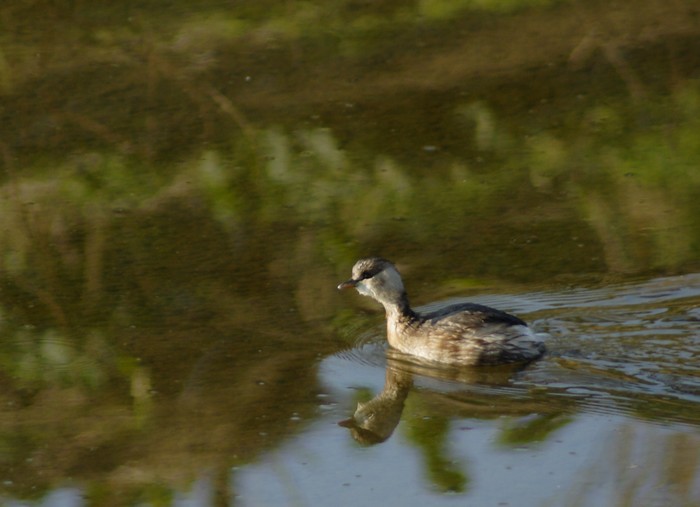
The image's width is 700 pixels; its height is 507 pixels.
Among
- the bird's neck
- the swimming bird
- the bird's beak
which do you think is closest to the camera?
the swimming bird

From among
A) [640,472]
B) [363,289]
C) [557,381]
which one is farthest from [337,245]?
[640,472]

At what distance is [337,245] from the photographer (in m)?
9.02

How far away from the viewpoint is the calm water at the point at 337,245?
6371 millimetres

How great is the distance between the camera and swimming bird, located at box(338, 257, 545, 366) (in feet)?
24.5

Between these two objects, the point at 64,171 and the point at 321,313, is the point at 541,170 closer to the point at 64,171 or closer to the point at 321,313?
the point at 321,313

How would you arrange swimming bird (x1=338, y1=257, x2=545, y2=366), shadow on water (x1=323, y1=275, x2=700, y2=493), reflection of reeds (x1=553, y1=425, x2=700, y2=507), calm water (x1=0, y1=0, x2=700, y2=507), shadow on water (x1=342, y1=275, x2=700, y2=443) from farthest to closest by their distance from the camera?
swimming bird (x1=338, y1=257, x2=545, y2=366) → shadow on water (x1=342, y1=275, x2=700, y2=443) → shadow on water (x1=323, y1=275, x2=700, y2=493) → calm water (x1=0, y1=0, x2=700, y2=507) → reflection of reeds (x1=553, y1=425, x2=700, y2=507)

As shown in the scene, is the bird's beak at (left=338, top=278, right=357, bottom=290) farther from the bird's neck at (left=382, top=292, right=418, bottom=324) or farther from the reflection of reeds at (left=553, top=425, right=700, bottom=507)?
the reflection of reeds at (left=553, top=425, right=700, bottom=507)

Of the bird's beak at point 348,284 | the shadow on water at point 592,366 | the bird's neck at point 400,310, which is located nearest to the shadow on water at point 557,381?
the shadow on water at point 592,366

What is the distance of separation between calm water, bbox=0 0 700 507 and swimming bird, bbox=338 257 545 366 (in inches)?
4.8

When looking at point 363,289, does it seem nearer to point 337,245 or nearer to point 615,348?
point 337,245

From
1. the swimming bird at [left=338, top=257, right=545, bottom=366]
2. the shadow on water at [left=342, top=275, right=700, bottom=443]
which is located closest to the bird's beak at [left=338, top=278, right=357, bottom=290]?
the swimming bird at [left=338, top=257, right=545, bottom=366]

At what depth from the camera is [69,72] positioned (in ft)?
37.7

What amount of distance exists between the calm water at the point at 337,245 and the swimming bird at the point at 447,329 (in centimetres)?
12

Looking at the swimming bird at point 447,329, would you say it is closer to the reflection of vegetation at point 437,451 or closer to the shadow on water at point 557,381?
the shadow on water at point 557,381
